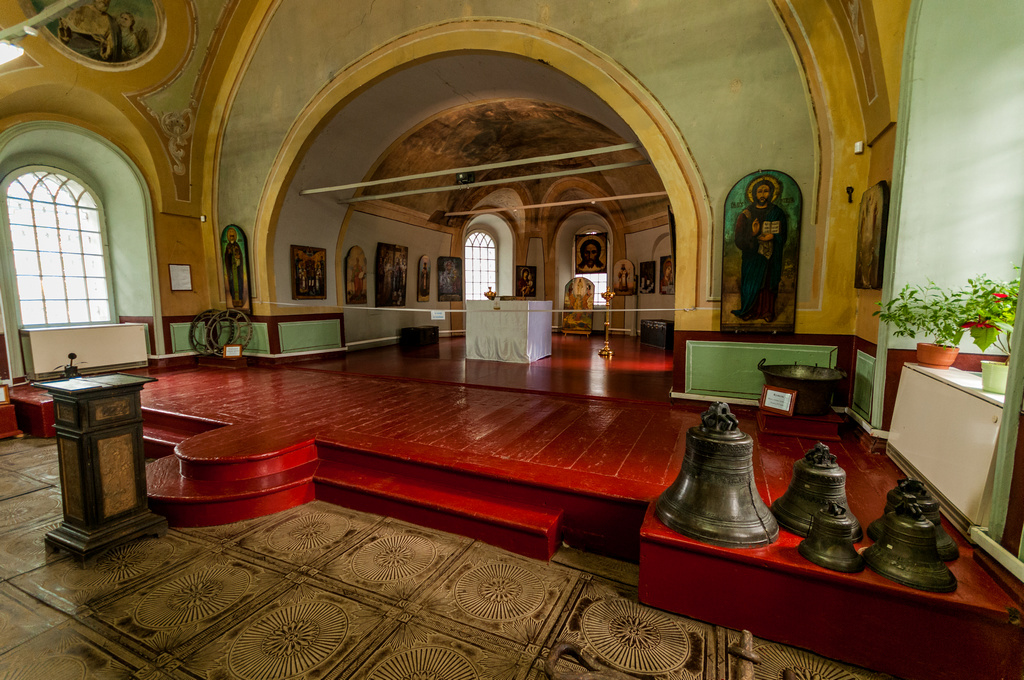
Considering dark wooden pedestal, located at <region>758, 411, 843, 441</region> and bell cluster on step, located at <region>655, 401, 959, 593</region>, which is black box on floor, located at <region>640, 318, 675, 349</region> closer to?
dark wooden pedestal, located at <region>758, 411, 843, 441</region>

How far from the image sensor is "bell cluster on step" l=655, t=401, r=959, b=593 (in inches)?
82.4

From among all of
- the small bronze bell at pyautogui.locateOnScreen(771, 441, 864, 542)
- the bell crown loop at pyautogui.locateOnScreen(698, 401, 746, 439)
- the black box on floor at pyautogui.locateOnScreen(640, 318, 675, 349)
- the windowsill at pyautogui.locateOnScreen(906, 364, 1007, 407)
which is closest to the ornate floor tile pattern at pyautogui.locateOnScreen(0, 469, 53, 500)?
the bell crown loop at pyautogui.locateOnScreen(698, 401, 746, 439)

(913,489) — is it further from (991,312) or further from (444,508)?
(444,508)

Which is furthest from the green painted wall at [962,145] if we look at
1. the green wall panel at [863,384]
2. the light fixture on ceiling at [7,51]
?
the light fixture on ceiling at [7,51]

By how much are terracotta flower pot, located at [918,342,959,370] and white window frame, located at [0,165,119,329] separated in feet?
38.6

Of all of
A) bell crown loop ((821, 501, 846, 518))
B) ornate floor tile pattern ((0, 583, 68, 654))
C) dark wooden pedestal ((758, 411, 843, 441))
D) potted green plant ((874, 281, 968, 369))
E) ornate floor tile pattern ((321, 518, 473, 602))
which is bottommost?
ornate floor tile pattern ((321, 518, 473, 602))

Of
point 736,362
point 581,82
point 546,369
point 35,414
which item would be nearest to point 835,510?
point 736,362

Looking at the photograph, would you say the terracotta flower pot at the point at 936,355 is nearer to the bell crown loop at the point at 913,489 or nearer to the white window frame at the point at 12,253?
the bell crown loop at the point at 913,489

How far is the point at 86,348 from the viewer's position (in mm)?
7871

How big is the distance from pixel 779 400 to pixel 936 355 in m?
1.31

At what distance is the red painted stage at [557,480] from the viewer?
83.6 inches

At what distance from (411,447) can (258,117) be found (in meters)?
7.84

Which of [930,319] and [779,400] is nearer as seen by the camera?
[930,319]

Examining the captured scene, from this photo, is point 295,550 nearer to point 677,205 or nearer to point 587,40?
point 677,205
